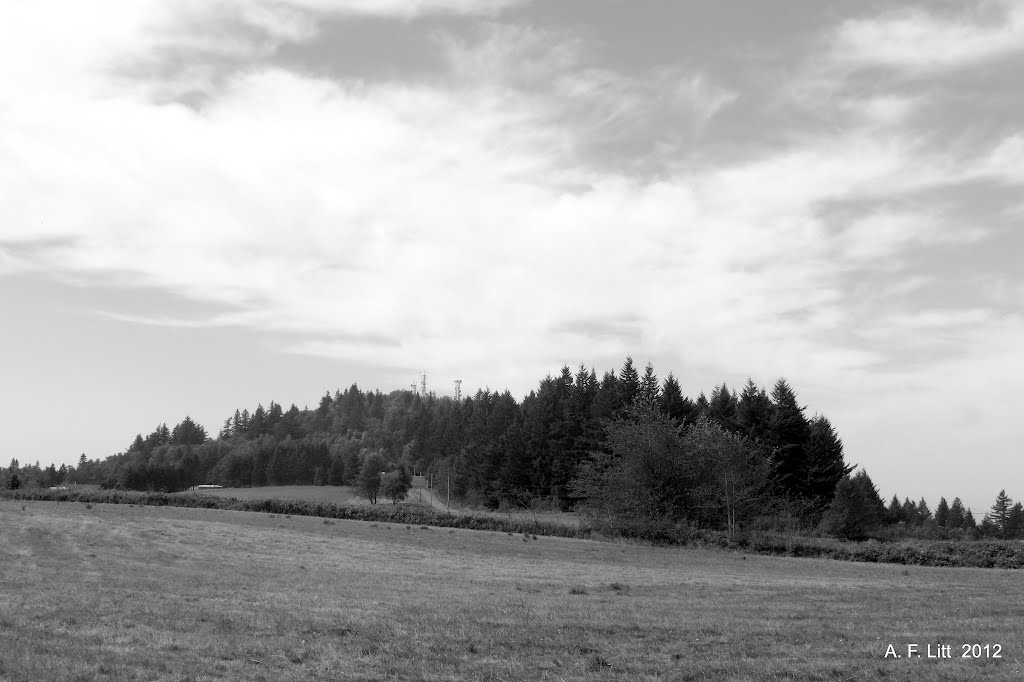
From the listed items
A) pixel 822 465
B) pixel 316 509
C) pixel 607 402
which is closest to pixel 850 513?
pixel 822 465

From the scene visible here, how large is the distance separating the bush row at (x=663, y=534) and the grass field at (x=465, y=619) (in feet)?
23.1

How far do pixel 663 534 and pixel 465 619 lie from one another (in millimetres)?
39441

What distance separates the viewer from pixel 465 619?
669 inches

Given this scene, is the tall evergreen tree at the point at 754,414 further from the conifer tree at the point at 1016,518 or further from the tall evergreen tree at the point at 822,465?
the conifer tree at the point at 1016,518

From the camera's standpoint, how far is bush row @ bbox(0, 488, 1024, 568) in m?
42.2

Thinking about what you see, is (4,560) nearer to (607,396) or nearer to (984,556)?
(984,556)

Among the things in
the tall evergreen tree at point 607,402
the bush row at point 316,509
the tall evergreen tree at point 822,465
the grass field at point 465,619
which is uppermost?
the tall evergreen tree at point 607,402

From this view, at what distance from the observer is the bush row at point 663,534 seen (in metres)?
42.2

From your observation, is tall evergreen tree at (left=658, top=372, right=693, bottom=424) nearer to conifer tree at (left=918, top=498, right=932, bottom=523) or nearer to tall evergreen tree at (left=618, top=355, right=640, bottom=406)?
tall evergreen tree at (left=618, top=355, right=640, bottom=406)

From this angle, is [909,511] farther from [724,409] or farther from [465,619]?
[465,619]

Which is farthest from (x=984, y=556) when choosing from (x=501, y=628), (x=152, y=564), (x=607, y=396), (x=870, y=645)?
(x=607, y=396)

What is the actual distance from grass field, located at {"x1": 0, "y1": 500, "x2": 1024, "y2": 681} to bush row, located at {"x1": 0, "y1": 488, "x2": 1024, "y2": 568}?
7.04 m

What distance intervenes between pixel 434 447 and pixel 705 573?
123 meters

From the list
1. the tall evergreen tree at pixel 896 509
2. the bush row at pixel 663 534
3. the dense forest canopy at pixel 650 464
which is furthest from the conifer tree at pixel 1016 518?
the bush row at pixel 663 534
